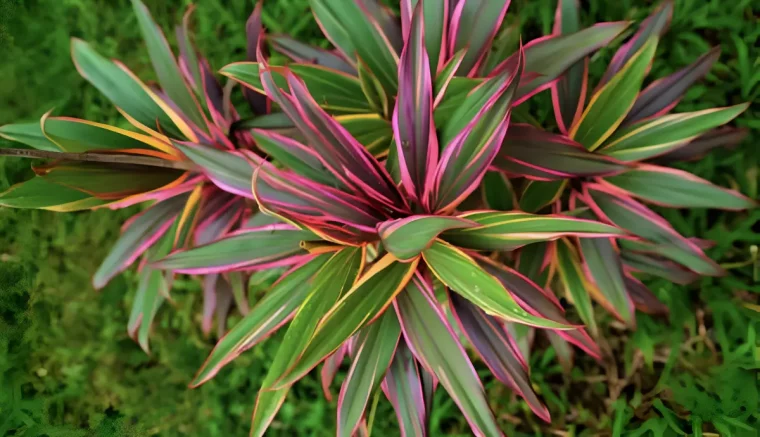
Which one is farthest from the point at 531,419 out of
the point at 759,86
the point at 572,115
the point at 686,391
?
the point at 759,86

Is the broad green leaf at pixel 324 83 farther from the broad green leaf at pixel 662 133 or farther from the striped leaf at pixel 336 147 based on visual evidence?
the broad green leaf at pixel 662 133

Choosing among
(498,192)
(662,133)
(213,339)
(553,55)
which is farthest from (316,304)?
(213,339)

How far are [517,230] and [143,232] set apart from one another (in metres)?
0.65

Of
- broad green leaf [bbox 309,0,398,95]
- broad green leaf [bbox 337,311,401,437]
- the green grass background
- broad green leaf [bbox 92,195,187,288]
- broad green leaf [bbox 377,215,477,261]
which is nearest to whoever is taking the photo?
broad green leaf [bbox 377,215,477,261]

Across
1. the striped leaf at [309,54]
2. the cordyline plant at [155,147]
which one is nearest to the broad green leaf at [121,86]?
the cordyline plant at [155,147]

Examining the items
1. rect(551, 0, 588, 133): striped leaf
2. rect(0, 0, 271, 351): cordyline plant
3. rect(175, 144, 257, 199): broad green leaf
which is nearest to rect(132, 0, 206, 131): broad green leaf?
rect(0, 0, 271, 351): cordyline plant

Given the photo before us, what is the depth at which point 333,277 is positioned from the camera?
64cm

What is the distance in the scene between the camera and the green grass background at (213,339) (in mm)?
1035

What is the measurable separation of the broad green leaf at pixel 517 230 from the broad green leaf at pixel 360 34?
299 mm

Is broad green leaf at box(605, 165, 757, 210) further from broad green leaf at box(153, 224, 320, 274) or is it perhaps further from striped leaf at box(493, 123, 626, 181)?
broad green leaf at box(153, 224, 320, 274)

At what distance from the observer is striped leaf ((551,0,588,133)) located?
818 mm

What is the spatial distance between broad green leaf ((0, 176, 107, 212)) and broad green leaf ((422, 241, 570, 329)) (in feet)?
1.83

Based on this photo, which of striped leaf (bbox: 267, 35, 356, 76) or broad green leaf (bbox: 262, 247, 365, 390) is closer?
broad green leaf (bbox: 262, 247, 365, 390)

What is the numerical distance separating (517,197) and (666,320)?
40cm
